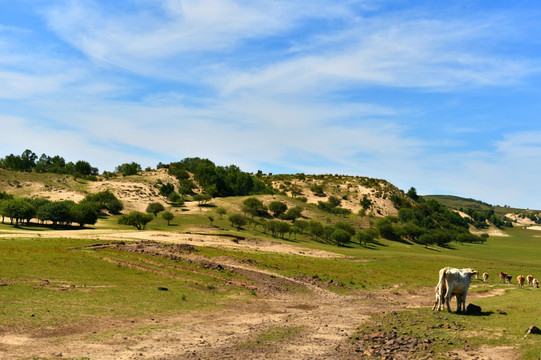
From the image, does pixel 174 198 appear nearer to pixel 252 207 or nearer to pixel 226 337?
pixel 252 207

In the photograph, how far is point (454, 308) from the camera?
26.5m

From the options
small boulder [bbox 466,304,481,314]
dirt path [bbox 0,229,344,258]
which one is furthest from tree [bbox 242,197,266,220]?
small boulder [bbox 466,304,481,314]

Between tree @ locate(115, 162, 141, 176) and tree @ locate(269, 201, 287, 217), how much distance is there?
83.1 metres

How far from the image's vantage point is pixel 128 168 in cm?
18300

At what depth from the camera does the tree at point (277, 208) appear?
116 meters

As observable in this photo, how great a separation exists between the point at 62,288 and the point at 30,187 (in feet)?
368

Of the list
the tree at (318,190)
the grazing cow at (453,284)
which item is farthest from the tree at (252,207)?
the grazing cow at (453,284)

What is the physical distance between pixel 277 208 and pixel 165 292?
3444 inches

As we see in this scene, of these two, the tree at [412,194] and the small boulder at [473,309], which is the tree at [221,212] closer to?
the small boulder at [473,309]

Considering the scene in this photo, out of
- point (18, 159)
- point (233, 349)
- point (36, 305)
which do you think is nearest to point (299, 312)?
point (233, 349)

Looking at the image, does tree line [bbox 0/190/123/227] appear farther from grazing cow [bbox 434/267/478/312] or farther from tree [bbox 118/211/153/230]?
grazing cow [bbox 434/267/478/312]

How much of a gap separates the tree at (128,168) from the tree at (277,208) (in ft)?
273

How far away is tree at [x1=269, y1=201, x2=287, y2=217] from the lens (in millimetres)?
115562

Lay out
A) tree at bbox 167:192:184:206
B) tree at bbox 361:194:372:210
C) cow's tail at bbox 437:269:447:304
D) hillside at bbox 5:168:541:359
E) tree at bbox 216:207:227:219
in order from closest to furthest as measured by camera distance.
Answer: hillside at bbox 5:168:541:359 < cow's tail at bbox 437:269:447:304 < tree at bbox 216:207:227:219 < tree at bbox 167:192:184:206 < tree at bbox 361:194:372:210
